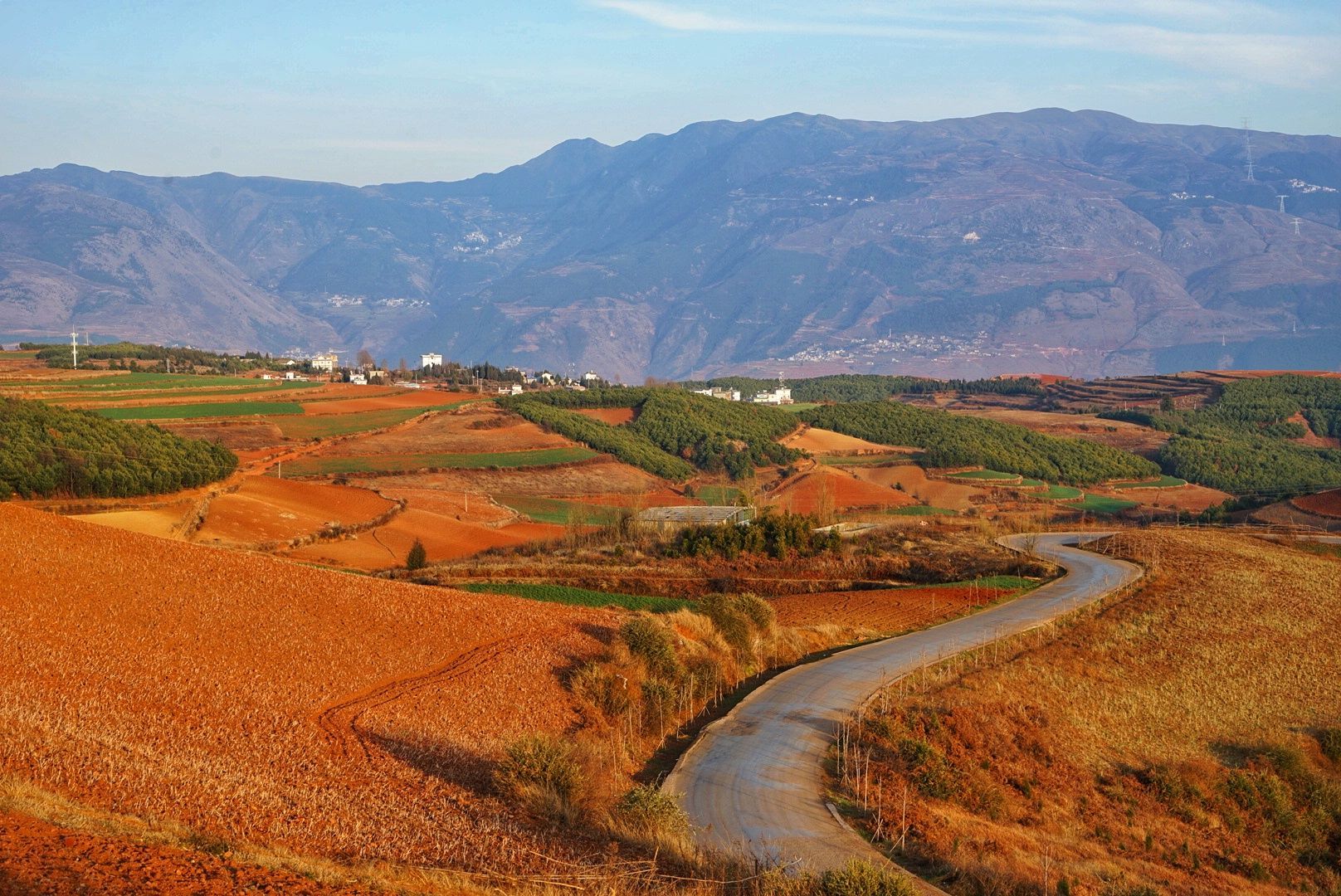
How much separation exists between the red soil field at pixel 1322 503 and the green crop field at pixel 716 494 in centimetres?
3271

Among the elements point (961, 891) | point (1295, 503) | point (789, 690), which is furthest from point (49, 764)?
point (1295, 503)

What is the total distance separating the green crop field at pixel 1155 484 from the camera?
106 meters

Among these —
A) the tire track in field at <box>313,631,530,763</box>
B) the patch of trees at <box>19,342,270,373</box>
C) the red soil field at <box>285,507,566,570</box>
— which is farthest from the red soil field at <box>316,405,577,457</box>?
the tire track in field at <box>313,631,530,763</box>

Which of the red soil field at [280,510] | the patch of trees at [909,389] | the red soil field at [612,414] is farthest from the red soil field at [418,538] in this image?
the patch of trees at [909,389]

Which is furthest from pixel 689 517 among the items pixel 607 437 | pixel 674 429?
pixel 674 429

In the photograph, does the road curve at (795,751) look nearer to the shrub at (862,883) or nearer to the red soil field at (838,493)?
the shrub at (862,883)

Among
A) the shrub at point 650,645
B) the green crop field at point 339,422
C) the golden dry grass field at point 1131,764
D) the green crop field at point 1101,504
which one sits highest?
the shrub at point 650,645

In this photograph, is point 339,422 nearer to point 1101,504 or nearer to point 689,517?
point 689,517

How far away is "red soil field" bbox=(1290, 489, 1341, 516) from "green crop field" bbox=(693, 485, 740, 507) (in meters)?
32.7

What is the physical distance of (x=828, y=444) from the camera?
384 feet

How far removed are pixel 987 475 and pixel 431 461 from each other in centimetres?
4447

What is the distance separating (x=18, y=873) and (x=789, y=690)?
18.5 m

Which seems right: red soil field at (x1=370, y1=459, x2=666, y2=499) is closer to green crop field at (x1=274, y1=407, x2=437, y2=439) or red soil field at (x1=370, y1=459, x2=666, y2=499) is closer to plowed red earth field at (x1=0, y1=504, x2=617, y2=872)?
green crop field at (x1=274, y1=407, x2=437, y2=439)

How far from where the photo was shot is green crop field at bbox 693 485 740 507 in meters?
82.9
